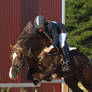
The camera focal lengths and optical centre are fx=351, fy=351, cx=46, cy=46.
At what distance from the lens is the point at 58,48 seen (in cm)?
832

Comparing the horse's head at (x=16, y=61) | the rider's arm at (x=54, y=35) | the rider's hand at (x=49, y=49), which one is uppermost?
the rider's arm at (x=54, y=35)

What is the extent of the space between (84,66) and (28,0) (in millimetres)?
3912

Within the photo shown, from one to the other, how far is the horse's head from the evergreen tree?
24.1 meters

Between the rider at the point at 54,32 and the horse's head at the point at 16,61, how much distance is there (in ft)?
1.97

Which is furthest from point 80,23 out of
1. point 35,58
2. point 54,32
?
point 35,58

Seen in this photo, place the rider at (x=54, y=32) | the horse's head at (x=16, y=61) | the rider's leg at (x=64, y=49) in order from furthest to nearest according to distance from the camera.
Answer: the rider's leg at (x=64, y=49)
the rider at (x=54, y=32)
the horse's head at (x=16, y=61)

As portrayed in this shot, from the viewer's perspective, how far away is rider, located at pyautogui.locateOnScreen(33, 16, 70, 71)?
26.1 ft

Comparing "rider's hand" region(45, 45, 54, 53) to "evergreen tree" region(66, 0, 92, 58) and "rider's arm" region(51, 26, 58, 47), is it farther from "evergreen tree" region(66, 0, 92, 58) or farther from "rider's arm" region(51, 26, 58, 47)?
"evergreen tree" region(66, 0, 92, 58)

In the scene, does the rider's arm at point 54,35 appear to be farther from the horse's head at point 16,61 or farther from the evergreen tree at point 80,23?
the evergreen tree at point 80,23

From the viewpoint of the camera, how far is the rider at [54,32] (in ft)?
26.1

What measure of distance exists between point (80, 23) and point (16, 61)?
86.6ft

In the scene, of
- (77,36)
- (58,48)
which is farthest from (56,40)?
(77,36)

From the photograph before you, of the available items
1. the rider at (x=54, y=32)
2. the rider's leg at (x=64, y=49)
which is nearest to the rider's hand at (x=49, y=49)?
the rider at (x=54, y=32)

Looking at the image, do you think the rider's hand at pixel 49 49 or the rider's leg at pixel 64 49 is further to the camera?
the rider's leg at pixel 64 49
